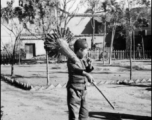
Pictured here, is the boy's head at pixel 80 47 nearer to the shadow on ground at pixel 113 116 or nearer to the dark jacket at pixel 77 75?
the dark jacket at pixel 77 75

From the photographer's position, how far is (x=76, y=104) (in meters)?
3.62

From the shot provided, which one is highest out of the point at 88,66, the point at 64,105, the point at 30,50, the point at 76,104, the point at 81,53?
the point at 30,50

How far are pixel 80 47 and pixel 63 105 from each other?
3349 mm

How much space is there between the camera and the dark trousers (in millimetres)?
3580

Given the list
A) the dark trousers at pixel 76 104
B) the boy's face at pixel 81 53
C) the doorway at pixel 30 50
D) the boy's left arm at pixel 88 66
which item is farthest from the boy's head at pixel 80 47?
the doorway at pixel 30 50

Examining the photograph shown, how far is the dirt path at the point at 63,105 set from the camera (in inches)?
215

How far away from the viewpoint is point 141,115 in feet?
17.9

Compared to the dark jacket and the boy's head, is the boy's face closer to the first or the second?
the boy's head

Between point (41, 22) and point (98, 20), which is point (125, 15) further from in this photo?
point (98, 20)

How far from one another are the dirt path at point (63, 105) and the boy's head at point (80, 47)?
6.56ft

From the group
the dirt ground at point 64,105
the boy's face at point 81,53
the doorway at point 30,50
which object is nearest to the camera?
the boy's face at point 81,53

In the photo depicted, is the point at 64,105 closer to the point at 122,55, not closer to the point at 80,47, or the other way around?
the point at 80,47

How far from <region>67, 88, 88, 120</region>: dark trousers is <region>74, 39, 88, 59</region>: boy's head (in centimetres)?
55

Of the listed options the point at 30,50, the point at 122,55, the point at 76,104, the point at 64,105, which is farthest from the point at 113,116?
the point at 30,50
